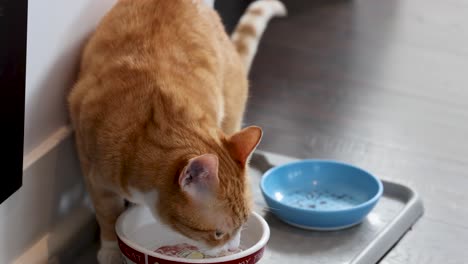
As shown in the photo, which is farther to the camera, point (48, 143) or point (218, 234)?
point (48, 143)

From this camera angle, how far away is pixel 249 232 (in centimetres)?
192

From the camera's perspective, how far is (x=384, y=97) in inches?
118

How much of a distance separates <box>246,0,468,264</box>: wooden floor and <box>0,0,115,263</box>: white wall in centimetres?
82

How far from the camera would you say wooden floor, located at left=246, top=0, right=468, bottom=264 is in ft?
7.84

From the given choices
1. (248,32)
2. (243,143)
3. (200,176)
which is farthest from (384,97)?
(200,176)

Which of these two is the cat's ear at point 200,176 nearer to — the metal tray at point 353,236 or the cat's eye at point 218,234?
the cat's eye at point 218,234

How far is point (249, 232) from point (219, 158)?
349 millimetres

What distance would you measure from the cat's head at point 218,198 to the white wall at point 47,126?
1.27 feet

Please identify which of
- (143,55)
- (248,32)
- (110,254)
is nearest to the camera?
(143,55)

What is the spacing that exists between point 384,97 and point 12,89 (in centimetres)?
172

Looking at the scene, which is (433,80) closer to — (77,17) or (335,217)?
(335,217)

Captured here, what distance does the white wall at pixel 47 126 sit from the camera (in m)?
1.75

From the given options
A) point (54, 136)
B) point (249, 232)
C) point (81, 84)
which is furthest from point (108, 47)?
point (249, 232)

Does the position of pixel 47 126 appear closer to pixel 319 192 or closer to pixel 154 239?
pixel 154 239
